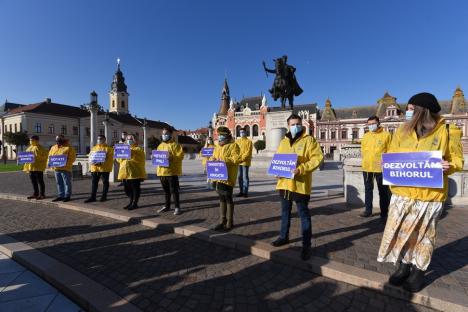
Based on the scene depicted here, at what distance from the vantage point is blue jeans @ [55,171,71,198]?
7.41 m

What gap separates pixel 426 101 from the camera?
8.67 feet

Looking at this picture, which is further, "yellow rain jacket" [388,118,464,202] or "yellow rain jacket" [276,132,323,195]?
A: "yellow rain jacket" [276,132,323,195]

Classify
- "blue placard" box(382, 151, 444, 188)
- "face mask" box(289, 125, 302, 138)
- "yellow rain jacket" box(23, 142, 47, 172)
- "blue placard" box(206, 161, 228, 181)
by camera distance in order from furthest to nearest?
1. "yellow rain jacket" box(23, 142, 47, 172)
2. "blue placard" box(206, 161, 228, 181)
3. "face mask" box(289, 125, 302, 138)
4. "blue placard" box(382, 151, 444, 188)

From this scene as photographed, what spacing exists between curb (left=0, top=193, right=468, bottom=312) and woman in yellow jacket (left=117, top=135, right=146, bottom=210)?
3.57ft

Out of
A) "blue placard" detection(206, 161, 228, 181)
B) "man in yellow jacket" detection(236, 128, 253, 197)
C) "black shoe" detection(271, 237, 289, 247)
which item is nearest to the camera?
"black shoe" detection(271, 237, 289, 247)

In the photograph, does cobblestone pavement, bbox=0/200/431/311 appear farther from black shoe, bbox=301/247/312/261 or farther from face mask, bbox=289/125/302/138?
face mask, bbox=289/125/302/138

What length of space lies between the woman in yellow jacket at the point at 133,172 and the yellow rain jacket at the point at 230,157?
261cm

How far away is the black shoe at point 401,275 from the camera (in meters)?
2.77

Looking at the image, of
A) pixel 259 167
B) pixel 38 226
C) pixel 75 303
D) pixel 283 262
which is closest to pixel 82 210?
pixel 38 226

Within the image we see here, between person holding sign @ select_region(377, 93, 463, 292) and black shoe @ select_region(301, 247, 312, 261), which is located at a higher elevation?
person holding sign @ select_region(377, 93, 463, 292)

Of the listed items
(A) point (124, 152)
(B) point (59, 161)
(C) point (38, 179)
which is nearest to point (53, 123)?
(C) point (38, 179)

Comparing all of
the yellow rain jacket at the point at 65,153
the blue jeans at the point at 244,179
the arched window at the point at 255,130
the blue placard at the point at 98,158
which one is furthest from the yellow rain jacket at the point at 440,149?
the arched window at the point at 255,130

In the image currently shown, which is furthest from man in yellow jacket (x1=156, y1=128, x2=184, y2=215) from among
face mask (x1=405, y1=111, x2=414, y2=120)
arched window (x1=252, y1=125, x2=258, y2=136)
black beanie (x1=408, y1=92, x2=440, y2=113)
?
arched window (x1=252, y1=125, x2=258, y2=136)

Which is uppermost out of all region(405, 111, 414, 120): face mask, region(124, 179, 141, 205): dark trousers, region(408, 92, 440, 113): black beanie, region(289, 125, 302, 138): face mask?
region(408, 92, 440, 113): black beanie
